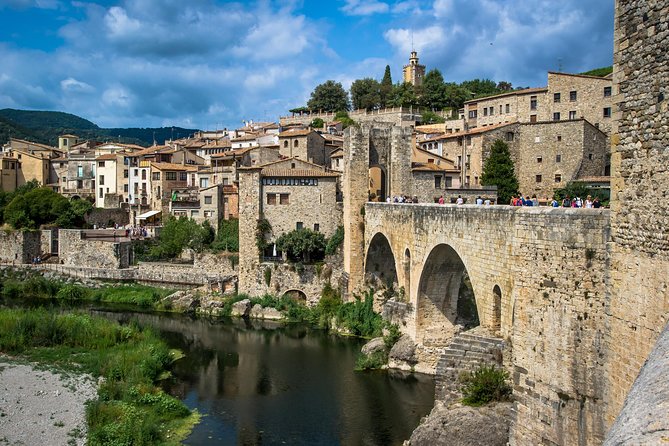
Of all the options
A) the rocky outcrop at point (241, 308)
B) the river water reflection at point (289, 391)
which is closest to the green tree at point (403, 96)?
the rocky outcrop at point (241, 308)

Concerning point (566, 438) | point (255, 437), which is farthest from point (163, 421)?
point (566, 438)

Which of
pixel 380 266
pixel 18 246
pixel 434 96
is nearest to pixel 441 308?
pixel 380 266

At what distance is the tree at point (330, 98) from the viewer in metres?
73.9

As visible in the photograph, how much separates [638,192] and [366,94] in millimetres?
65888

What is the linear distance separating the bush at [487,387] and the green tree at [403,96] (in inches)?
2082

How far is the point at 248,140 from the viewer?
5850cm

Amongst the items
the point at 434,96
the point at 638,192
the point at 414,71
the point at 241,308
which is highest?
the point at 414,71

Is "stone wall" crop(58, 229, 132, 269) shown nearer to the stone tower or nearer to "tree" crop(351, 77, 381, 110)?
"tree" crop(351, 77, 381, 110)

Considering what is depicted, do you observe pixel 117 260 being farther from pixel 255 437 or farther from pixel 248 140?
pixel 255 437

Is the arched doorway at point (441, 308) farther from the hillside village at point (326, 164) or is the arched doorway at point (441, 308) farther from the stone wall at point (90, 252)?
the stone wall at point (90, 252)

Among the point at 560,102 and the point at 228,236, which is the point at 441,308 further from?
the point at 560,102

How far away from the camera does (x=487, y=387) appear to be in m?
15.2

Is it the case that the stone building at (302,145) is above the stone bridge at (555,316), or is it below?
above

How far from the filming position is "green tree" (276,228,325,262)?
111 feet
